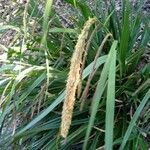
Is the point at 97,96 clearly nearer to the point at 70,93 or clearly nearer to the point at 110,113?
the point at 110,113

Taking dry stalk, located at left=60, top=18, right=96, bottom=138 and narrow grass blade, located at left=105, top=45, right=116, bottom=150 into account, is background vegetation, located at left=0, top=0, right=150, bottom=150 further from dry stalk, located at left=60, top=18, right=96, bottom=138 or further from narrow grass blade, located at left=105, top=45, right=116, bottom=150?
dry stalk, located at left=60, top=18, right=96, bottom=138

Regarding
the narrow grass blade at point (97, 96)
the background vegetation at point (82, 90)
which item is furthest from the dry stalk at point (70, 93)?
the background vegetation at point (82, 90)

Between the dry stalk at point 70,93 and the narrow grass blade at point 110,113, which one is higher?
the dry stalk at point 70,93

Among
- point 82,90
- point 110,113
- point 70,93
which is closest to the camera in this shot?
point 70,93

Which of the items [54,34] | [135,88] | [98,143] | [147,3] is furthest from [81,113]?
[147,3]

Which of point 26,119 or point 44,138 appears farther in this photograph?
point 26,119

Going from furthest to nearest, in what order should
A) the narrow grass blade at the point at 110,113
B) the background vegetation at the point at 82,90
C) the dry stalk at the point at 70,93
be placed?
the background vegetation at the point at 82,90 → the narrow grass blade at the point at 110,113 → the dry stalk at the point at 70,93

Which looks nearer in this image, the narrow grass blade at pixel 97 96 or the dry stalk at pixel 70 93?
the dry stalk at pixel 70 93

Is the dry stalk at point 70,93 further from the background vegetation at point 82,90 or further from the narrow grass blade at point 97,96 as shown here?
the background vegetation at point 82,90

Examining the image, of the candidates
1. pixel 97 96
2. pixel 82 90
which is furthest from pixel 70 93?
pixel 82 90

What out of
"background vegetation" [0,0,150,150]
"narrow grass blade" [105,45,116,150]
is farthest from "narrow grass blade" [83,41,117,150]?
"background vegetation" [0,0,150,150]

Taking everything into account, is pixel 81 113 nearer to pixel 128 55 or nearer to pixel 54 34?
pixel 128 55
